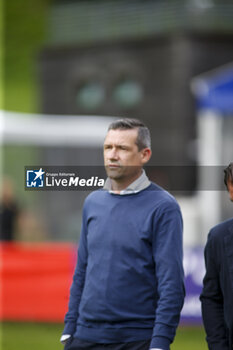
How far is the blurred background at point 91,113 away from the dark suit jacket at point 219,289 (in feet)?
1.49

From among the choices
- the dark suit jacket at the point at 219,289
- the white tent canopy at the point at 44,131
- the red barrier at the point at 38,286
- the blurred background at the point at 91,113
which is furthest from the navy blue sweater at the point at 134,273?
the white tent canopy at the point at 44,131

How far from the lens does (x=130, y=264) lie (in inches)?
122

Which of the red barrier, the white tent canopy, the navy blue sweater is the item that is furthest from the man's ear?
the white tent canopy

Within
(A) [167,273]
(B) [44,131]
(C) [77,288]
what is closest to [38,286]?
(C) [77,288]

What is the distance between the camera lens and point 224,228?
3.08m

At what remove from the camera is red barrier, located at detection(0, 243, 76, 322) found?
9016 millimetres

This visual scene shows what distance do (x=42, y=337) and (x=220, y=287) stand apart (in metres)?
5.62

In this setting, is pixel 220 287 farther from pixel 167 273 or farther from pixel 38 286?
pixel 38 286

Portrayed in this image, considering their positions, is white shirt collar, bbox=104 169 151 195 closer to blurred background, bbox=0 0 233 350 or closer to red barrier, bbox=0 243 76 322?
blurred background, bbox=0 0 233 350

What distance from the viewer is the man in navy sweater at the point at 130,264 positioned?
3078 millimetres

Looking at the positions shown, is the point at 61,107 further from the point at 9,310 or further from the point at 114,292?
the point at 114,292

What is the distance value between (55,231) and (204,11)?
9.54 m

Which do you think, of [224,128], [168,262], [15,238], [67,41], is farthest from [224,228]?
[67,41]

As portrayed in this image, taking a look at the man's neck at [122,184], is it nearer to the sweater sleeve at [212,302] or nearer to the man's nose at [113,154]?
the man's nose at [113,154]
